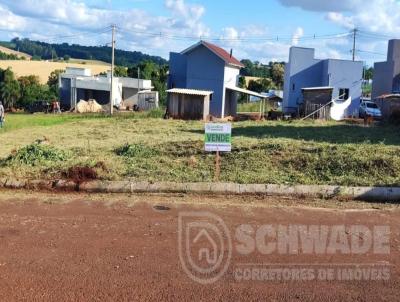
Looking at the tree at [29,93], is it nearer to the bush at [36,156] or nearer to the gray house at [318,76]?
the gray house at [318,76]

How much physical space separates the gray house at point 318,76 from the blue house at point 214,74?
18.3ft

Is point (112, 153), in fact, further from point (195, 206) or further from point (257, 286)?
point (257, 286)

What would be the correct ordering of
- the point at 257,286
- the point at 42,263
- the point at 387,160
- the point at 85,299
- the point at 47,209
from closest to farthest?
1. the point at 85,299
2. the point at 257,286
3. the point at 42,263
4. the point at 47,209
5. the point at 387,160

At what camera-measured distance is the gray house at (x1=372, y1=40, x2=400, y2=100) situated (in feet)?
170

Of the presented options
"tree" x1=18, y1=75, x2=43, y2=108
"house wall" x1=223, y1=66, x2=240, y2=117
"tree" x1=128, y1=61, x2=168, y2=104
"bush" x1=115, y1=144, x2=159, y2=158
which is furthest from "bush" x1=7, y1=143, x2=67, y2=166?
"tree" x1=128, y1=61, x2=168, y2=104

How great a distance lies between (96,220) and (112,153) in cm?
581

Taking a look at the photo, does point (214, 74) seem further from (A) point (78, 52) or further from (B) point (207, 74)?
(A) point (78, 52)

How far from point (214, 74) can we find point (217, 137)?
3102 centimetres

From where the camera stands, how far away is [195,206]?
8.49m

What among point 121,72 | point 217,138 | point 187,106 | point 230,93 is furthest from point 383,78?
point 217,138

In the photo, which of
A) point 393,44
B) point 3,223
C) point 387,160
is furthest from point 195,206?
point 393,44

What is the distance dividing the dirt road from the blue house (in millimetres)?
31527

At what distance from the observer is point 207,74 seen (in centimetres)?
4122

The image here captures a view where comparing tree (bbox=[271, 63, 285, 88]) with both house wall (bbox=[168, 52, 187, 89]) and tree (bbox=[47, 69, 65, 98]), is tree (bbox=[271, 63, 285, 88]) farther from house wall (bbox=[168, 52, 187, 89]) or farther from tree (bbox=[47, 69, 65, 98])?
house wall (bbox=[168, 52, 187, 89])
